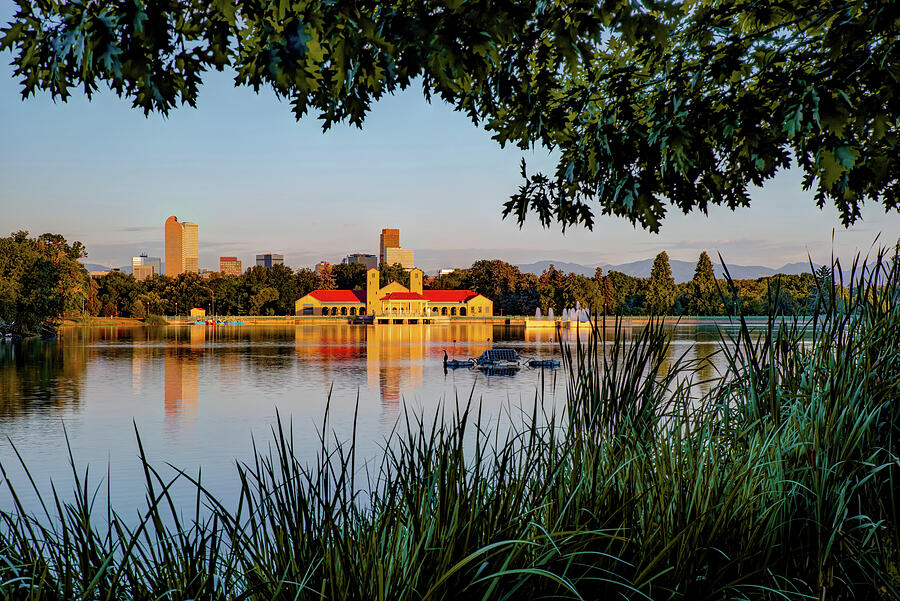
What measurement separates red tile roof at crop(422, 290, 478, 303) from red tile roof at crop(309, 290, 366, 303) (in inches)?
433

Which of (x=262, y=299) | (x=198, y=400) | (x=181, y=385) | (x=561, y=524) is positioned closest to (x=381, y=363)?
(x=181, y=385)

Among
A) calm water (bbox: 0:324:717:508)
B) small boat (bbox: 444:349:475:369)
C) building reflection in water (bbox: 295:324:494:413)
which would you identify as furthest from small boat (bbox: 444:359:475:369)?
building reflection in water (bbox: 295:324:494:413)

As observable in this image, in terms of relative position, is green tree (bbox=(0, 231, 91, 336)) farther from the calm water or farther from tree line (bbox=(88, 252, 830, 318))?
tree line (bbox=(88, 252, 830, 318))

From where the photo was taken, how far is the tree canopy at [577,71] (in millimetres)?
2295

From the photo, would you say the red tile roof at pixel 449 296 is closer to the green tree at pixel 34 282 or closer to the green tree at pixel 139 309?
the green tree at pixel 139 309

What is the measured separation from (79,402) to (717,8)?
25791 mm

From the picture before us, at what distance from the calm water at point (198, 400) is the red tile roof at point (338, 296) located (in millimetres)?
63724

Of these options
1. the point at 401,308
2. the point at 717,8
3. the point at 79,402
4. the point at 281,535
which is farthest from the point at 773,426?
the point at 401,308

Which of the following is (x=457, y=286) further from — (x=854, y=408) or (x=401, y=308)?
(x=854, y=408)

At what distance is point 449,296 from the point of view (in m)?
114

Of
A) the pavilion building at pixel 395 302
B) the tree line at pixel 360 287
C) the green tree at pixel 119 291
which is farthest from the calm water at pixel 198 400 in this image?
the pavilion building at pixel 395 302

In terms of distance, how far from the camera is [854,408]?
3225mm

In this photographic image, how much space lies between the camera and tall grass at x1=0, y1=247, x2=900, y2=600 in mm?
1982

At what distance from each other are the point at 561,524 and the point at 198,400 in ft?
82.3
